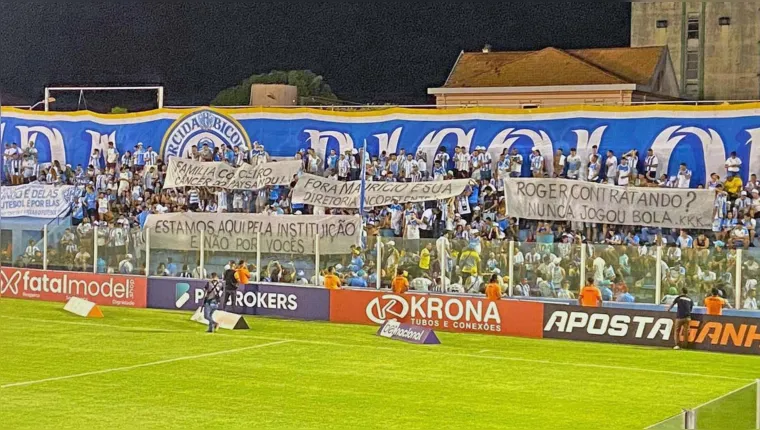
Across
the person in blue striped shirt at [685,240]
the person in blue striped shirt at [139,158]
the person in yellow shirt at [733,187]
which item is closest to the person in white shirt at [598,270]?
the person in blue striped shirt at [685,240]

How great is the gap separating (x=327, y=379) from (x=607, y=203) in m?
11.9

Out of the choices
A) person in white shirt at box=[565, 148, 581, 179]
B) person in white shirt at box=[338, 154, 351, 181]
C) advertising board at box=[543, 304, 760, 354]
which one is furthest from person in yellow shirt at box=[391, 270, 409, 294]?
person in white shirt at box=[338, 154, 351, 181]

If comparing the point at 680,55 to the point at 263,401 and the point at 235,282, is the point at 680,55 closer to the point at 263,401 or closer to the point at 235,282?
the point at 235,282

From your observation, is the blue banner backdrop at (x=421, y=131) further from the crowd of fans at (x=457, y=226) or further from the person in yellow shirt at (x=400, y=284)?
the person in yellow shirt at (x=400, y=284)

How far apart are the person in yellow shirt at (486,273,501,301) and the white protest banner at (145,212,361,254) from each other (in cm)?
402

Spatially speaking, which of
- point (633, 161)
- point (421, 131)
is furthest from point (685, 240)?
point (421, 131)

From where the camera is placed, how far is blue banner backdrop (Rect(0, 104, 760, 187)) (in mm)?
28438

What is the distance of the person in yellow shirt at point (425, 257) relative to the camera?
2583 centimetres

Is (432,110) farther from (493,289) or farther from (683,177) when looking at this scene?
(493,289)

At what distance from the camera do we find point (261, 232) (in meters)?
29.9

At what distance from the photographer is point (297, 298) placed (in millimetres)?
27047

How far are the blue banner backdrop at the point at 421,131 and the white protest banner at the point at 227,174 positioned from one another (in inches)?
39.8

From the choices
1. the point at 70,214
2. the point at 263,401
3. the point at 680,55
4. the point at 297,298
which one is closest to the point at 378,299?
the point at 297,298

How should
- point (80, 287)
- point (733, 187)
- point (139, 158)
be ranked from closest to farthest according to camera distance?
point (733, 187) < point (80, 287) < point (139, 158)
